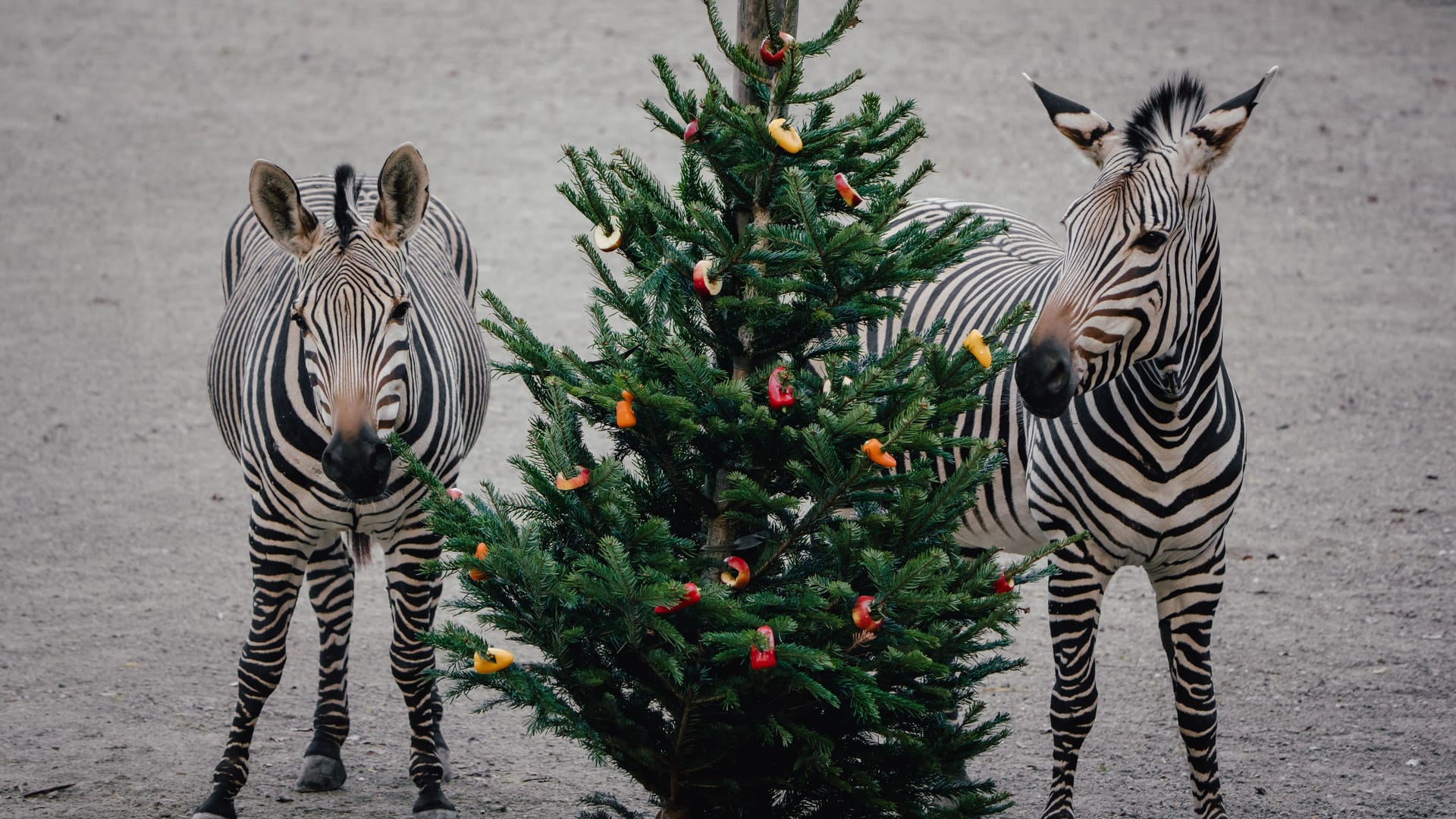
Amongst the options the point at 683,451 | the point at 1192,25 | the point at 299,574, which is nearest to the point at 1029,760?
the point at 683,451

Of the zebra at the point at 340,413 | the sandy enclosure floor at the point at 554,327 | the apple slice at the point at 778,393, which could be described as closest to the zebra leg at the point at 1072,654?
the sandy enclosure floor at the point at 554,327

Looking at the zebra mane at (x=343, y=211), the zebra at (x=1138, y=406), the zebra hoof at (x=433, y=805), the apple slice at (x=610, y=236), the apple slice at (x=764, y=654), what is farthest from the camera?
the zebra hoof at (x=433, y=805)

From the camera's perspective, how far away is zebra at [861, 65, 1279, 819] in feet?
12.8

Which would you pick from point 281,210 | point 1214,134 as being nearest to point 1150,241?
point 1214,134

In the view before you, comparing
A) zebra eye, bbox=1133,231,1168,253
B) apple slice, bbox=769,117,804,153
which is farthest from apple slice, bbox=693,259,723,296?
zebra eye, bbox=1133,231,1168,253

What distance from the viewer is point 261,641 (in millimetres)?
4754

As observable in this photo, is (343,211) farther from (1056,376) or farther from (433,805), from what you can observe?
(1056,376)

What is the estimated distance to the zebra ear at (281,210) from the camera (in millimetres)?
4195

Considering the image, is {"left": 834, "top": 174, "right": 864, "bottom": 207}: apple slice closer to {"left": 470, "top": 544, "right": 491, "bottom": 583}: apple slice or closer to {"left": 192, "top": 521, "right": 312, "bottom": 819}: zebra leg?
{"left": 470, "top": 544, "right": 491, "bottom": 583}: apple slice

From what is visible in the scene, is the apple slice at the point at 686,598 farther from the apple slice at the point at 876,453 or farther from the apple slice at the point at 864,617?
the apple slice at the point at 876,453

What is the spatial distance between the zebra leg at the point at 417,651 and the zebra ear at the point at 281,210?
1.04 m

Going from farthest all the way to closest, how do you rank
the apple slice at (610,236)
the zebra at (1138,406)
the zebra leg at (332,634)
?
the zebra leg at (332,634)
the zebra at (1138,406)
the apple slice at (610,236)

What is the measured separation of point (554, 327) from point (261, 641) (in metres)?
5.54

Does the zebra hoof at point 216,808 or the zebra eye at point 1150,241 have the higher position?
the zebra eye at point 1150,241
